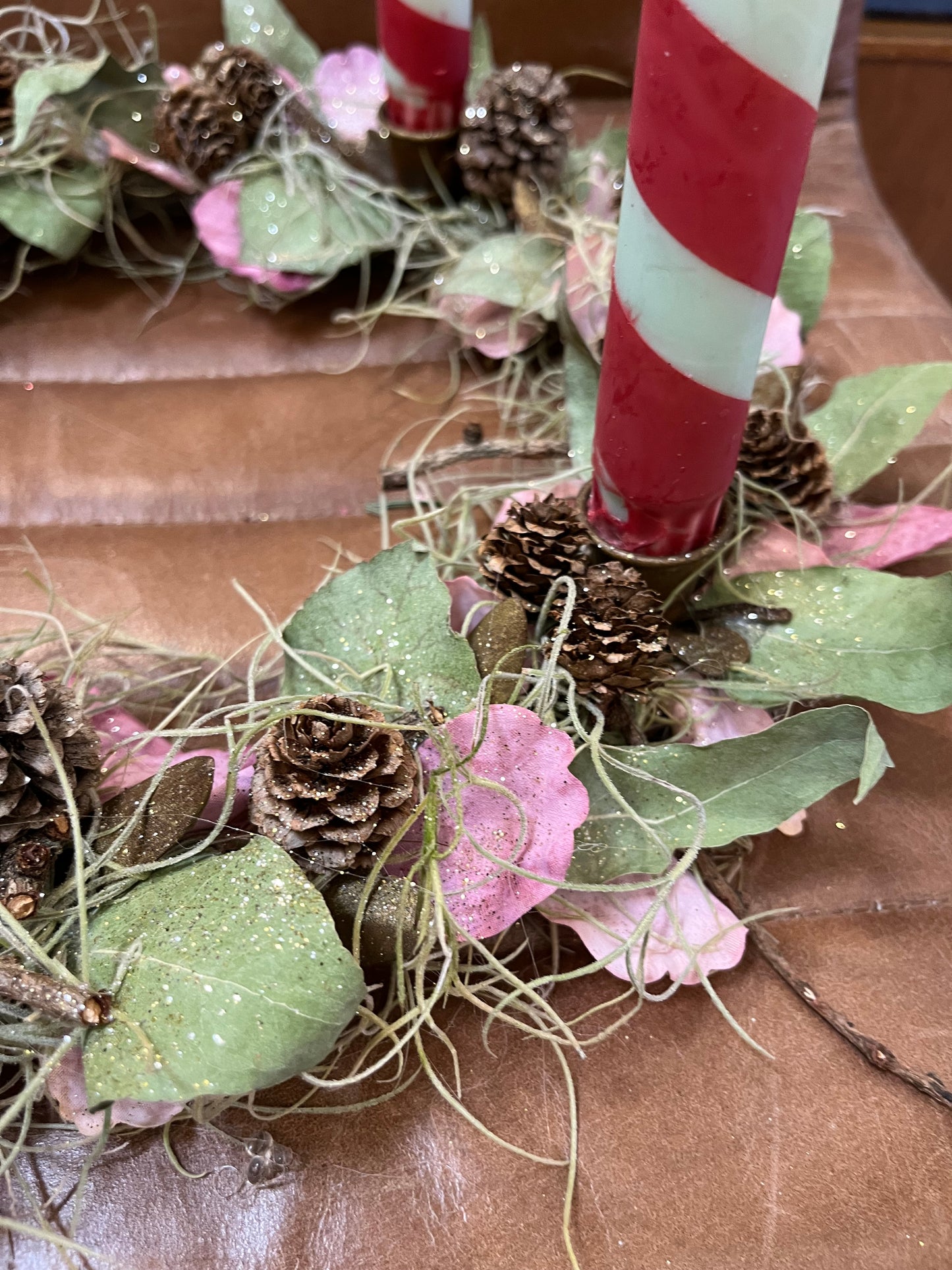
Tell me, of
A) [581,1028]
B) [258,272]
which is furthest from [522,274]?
[581,1028]

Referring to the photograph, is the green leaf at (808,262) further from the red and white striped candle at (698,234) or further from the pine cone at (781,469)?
the red and white striped candle at (698,234)

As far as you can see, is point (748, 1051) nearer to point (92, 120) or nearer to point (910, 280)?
point (910, 280)

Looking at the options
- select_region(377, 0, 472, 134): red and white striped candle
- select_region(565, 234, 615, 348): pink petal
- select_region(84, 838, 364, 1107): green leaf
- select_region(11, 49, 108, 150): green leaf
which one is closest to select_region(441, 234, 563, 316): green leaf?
select_region(565, 234, 615, 348): pink petal

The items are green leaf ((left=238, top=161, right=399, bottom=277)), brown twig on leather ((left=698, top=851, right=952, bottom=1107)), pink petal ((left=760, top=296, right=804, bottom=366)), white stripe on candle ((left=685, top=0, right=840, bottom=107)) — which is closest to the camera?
white stripe on candle ((left=685, top=0, right=840, bottom=107))

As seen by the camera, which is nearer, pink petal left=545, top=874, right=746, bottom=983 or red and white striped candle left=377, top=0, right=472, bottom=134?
pink petal left=545, top=874, right=746, bottom=983

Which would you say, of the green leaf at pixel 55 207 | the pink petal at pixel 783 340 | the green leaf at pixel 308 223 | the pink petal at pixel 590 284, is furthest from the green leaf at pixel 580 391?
the green leaf at pixel 55 207

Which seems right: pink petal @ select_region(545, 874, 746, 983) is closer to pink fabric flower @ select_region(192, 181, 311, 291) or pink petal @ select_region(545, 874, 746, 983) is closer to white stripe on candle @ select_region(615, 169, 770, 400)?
white stripe on candle @ select_region(615, 169, 770, 400)

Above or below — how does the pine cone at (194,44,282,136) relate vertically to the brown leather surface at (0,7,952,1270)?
above
